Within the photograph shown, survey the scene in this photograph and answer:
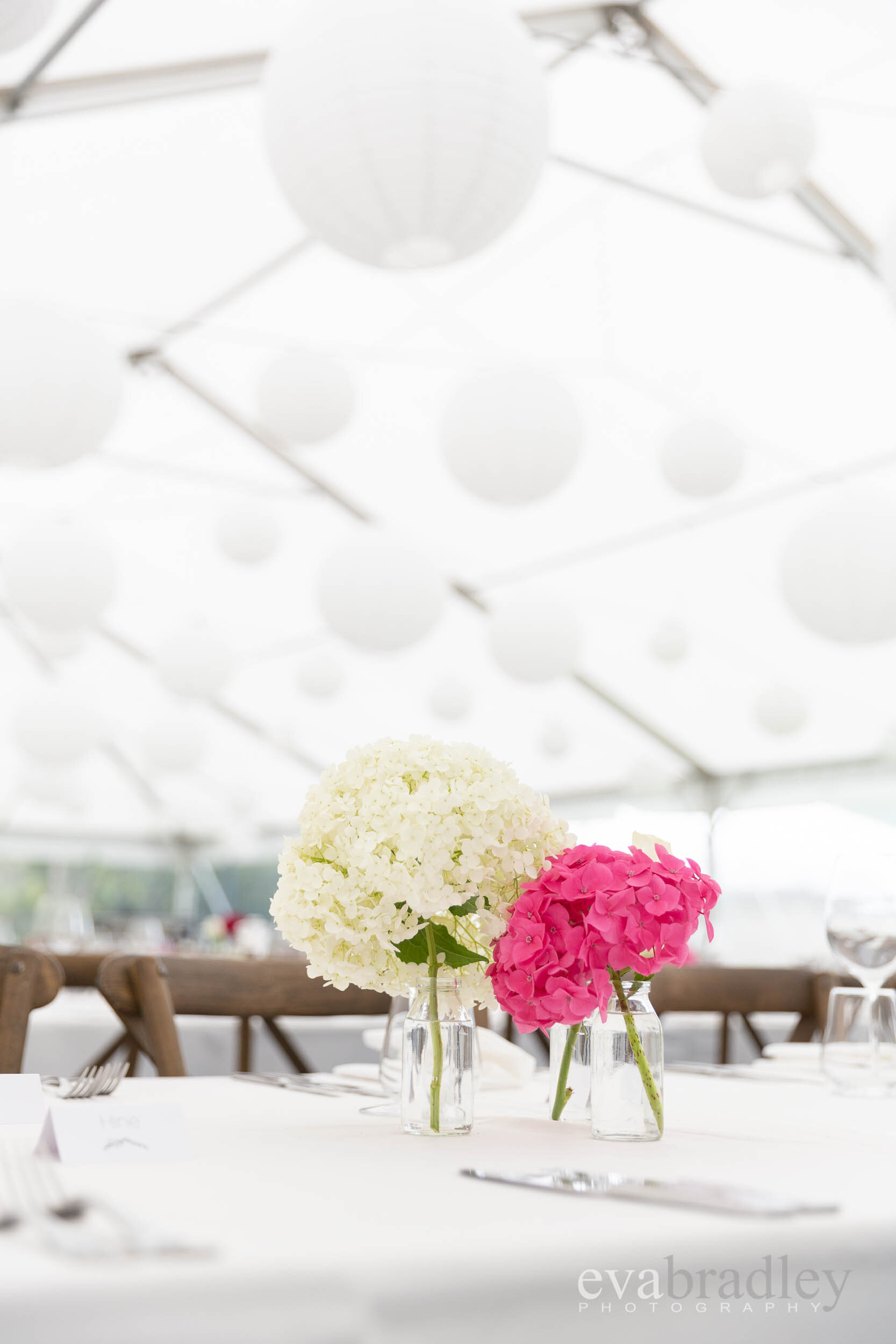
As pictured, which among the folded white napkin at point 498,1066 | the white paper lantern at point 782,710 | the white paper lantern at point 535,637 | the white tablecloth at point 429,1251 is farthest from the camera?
the white paper lantern at point 782,710

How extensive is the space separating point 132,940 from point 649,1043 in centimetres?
712

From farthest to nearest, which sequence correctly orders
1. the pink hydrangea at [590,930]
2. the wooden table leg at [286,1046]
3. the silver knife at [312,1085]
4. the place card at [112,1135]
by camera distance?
1. the wooden table leg at [286,1046]
2. the silver knife at [312,1085]
3. the pink hydrangea at [590,930]
4. the place card at [112,1135]

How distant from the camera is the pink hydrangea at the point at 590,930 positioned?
3.70 ft

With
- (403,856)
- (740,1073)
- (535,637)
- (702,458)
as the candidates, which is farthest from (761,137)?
(403,856)

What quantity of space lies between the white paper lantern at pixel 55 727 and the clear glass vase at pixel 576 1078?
234 inches

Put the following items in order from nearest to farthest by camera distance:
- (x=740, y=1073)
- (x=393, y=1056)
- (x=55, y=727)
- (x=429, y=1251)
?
(x=429, y=1251) → (x=393, y=1056) → (x=740, y=1073) → (x=55, y=727)

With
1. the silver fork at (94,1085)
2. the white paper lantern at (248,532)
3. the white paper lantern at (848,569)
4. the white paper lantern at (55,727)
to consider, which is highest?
the white paper lantern at (248,532)

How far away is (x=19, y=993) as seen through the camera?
5.74 feet

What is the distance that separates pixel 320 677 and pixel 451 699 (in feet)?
2.85

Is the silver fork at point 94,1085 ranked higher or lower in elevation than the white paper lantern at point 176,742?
lower

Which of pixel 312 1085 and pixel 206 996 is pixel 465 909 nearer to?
pixel 312 1085

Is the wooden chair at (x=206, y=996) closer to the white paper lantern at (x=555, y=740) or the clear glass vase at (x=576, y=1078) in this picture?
the clear glass vase at (x=576, y=1078)

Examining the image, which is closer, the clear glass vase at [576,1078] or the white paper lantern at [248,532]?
the clear glass vase at [576,1078]

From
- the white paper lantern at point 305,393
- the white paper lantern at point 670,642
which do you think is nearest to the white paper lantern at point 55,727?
the white paper lantern at point 305,393
